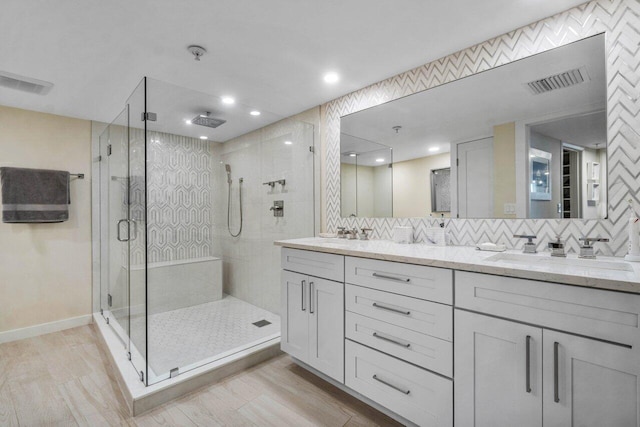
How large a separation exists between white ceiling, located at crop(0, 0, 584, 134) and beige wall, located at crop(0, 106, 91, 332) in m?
0.56

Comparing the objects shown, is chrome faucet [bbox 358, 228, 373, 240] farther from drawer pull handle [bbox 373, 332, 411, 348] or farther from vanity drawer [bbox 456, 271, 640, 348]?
vanity drawer [bbox 456, 271, 640, 348]

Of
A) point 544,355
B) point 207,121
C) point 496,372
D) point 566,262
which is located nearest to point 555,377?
point 544,355

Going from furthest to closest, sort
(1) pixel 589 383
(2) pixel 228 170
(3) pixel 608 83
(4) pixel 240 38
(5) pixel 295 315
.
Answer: (2) pixel 228 170 → (5) pixel 295 315 → (4) pixel 240 38 → (3) pixel 608 83 → (1) pixel 589 383

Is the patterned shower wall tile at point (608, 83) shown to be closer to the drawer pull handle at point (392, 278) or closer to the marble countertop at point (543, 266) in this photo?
the marble countertop at point (543, 266)

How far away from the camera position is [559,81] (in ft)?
5.38

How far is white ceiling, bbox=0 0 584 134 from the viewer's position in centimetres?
155

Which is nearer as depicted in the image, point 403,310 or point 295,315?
point 403,310

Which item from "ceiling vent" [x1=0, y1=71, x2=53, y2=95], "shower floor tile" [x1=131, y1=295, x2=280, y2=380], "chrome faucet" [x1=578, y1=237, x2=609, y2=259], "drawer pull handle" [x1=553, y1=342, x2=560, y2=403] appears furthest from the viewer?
"ceiling vent" [x1=0, y1=71, x2=53, y2=95]

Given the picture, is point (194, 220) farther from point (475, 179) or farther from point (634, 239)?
point (634, 239)

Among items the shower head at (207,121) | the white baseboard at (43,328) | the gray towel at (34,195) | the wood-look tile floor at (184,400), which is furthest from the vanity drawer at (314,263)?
the white baseboard at (43,328)

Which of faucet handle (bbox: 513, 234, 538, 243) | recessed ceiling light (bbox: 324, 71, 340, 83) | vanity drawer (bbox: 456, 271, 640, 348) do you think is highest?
recessed ceiling light (bbox: 324, 71, 340, 83)

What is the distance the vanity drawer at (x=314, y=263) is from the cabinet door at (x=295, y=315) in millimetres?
60

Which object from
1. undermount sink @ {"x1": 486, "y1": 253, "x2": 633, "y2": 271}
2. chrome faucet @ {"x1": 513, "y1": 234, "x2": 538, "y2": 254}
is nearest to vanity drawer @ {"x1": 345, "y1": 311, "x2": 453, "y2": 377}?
undermount sink @ {"x1": 486, "y1": 253, "x2": 633, "y2": 271}

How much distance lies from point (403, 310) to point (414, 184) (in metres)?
1.03
